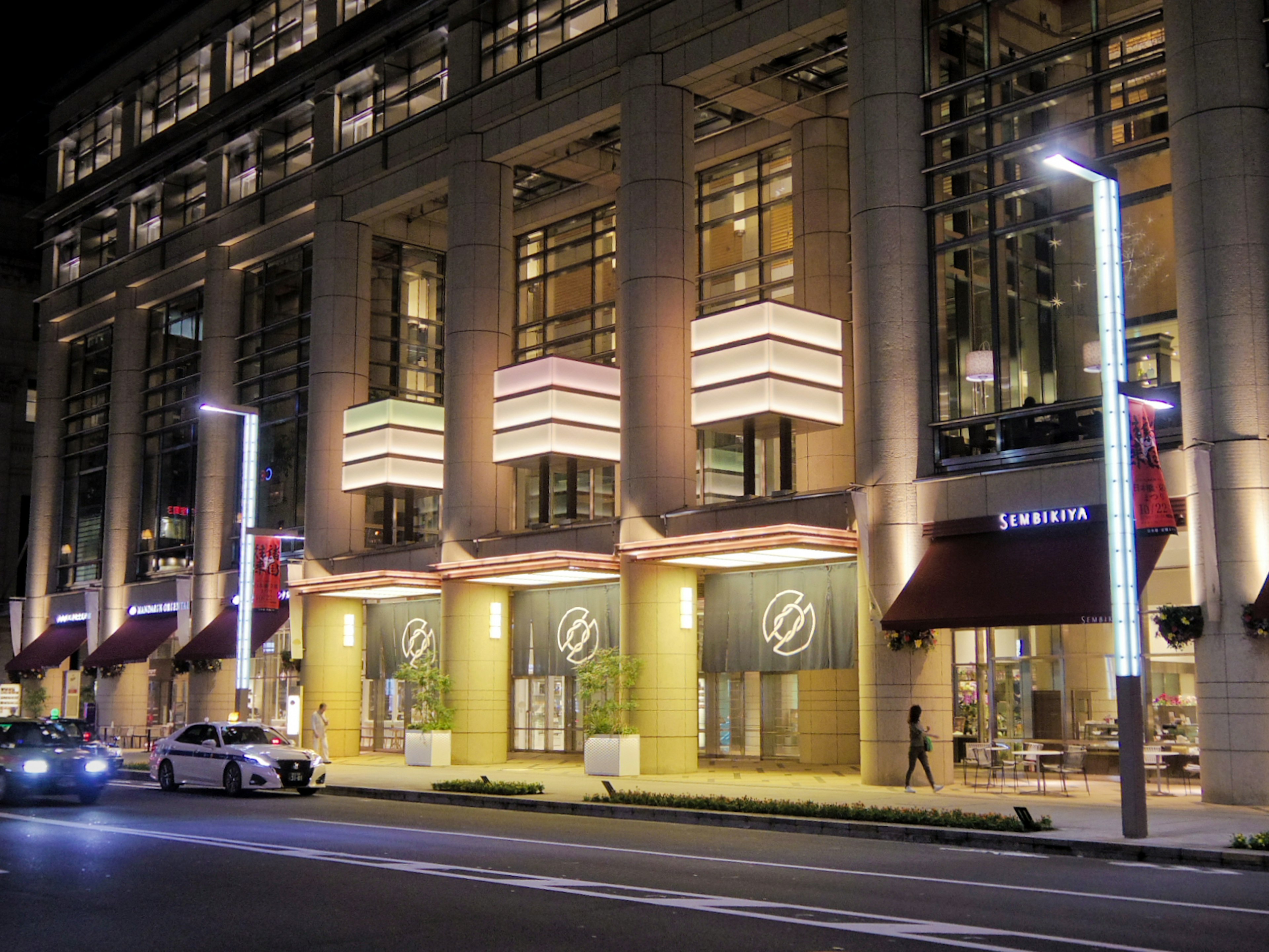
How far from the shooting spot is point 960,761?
104 ft

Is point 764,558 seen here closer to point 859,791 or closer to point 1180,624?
point 859,791

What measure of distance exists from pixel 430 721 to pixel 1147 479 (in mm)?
21997

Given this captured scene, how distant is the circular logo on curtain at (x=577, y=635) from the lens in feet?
119

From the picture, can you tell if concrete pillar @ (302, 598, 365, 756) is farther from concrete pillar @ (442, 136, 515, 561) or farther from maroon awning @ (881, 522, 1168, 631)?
maroon awning @ (881, 522, 1168, 631)

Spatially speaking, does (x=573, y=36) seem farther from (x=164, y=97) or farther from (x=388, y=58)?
(x=164, y=97)

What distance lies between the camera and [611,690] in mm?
31703

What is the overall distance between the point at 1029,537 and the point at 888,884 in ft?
42.3

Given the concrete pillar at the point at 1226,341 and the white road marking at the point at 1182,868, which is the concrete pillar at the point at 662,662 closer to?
the concrete pillar at the point at 1226,341

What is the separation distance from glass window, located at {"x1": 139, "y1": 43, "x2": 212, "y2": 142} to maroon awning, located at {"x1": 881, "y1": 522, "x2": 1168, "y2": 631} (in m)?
34.9

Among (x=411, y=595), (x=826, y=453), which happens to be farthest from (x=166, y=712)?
(x=826, y=453)

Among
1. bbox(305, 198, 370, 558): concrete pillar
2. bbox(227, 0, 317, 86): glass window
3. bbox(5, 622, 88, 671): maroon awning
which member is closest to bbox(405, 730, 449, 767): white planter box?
bbox(305, 198, 370, 558): concrete pillar

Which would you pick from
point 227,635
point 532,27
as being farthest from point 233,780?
point 532,27

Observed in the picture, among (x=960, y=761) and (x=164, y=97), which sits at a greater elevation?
(x=164, y=97)

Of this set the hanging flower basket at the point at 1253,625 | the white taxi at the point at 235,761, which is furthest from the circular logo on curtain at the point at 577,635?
the hanging flower basket at the point at 1253,625
